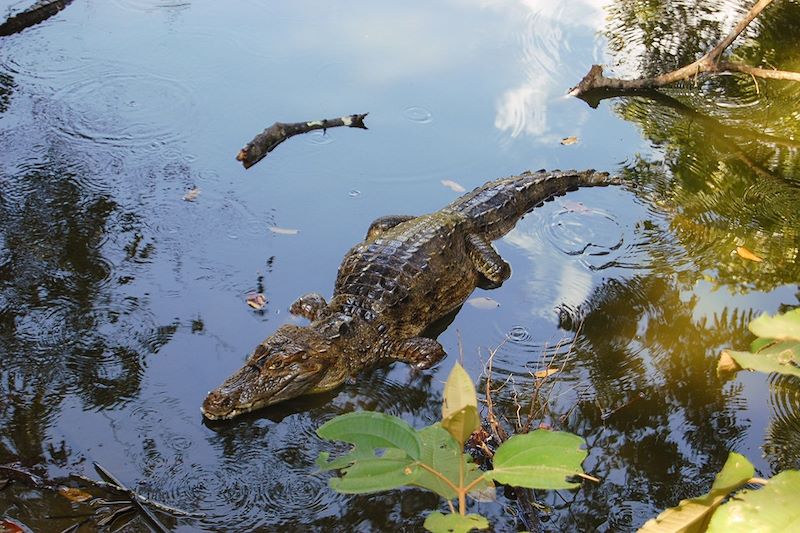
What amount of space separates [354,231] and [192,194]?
1.36 m

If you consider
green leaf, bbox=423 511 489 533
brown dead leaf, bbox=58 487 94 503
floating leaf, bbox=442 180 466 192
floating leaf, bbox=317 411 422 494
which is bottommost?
brown dead leaf, bbox=58 487 94 503

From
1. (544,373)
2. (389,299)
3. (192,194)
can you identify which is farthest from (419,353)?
(192,194)

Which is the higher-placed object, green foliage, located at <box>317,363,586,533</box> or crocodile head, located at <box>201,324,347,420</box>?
green foliage, located at <box>317,363,586,533</box>

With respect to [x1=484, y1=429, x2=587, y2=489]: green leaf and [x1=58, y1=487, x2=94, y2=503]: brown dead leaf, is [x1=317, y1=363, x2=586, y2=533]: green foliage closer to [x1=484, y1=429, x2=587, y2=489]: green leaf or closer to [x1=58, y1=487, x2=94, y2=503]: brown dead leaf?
[x1=484, y1=429, x2=587, y2=489]: green leaf

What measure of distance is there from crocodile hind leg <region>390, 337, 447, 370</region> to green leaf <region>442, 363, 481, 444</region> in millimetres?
3341

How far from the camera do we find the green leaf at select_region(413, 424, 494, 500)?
201 cm

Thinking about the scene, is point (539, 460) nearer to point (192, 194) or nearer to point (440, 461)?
point (440, 461)

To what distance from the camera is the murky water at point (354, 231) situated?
4.41 m

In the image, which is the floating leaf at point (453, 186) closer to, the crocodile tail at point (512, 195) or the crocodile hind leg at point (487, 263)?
the crocodile tail at point (512, 195)

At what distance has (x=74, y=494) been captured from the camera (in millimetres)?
3992

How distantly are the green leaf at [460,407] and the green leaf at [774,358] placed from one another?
1.83 feet

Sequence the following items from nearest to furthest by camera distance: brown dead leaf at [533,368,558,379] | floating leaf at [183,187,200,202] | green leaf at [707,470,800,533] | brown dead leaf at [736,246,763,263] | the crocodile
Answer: green leaf at [707,470,800,533] < the crocodile < brown dead leaf at [533,368,558,379] < brown dead leaf at [736,246,763,263] < floating leaf at [183,187,200,202]

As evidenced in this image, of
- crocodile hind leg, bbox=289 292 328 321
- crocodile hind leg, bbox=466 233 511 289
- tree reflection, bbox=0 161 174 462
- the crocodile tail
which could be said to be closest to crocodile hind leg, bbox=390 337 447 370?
crocodile hind leg, bbox=289 292 328 321

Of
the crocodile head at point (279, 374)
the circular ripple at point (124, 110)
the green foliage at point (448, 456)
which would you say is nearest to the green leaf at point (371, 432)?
the green foliage at point (448, 456)
